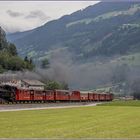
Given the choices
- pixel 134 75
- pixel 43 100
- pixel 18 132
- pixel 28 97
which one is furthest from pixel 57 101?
pixel 134 75

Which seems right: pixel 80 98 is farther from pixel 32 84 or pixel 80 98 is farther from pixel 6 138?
pixel 6 138

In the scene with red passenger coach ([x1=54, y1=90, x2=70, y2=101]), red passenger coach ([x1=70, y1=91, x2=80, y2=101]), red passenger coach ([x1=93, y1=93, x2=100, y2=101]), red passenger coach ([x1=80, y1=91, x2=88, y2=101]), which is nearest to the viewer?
red passenger coach ([x1=54, y1=90, x2=70, y2=101])

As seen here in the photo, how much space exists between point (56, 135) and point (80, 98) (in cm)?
8886

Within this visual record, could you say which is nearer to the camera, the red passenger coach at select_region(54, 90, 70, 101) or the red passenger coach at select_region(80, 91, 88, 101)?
the red passenger coach at select_region(54, 90, 70, 101)

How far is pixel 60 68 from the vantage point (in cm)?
14825

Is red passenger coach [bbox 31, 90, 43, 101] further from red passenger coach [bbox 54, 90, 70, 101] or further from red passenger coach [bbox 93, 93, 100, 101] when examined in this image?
red passenger coach [bbox 93, 93, 100, 101]

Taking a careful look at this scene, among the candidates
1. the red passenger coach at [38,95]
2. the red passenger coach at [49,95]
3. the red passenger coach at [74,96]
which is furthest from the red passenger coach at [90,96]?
the red passenger coach at [38,95]

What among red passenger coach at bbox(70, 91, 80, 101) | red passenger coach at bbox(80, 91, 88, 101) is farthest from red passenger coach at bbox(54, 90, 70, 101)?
red passenger coach at bbox(80, 91, 88, 101)

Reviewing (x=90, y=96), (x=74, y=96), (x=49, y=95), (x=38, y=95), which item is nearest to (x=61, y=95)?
(x=49, y=95)

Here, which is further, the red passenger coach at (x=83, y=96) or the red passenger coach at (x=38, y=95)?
the red passenger coach at (x=83, y=96)

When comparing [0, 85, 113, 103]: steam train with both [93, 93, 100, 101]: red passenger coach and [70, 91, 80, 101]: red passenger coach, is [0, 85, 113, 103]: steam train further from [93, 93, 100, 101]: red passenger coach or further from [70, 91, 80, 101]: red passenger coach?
[93, 93, 100, 101]: red passenger coach

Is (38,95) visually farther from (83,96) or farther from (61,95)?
(83,96)

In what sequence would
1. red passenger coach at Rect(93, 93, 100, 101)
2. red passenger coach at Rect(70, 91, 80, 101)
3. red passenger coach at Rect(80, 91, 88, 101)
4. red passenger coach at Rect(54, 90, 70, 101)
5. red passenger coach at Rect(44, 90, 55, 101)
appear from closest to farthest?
1. red passenger coach at Rect(44, 90, 55, 101)
2. red passenger coach at Rect(54, 90, 70, 101)
3. red passenger coach at Rect(70, 91, 80, 101)
4. red passenger coach at Rect(80, 91, 88, 101)
5. red passenger coach at Rect(93, 93, 100, 101)

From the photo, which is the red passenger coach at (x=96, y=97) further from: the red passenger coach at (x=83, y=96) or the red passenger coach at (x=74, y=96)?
the red passenger coach at (x=74, y=96)
